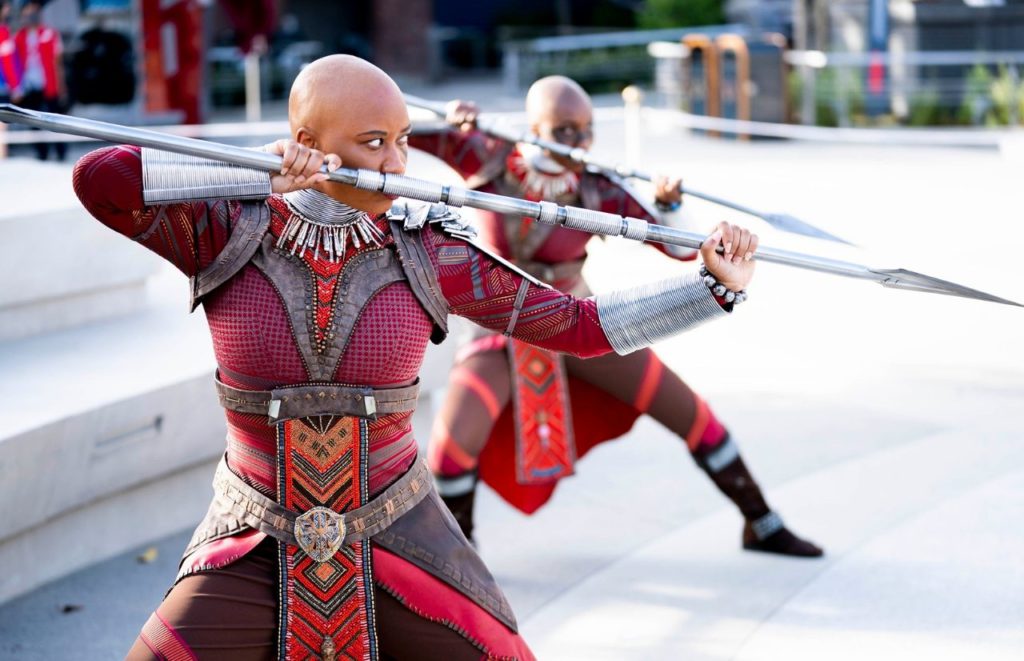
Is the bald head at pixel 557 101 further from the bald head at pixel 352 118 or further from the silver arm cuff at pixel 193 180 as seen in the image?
the silver arm cuff at pixel 193 180

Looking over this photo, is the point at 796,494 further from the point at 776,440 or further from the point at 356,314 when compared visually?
the point at 356,314

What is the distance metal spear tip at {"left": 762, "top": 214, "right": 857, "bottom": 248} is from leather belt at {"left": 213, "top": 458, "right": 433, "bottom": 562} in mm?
1276

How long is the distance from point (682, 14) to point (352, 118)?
1888cm

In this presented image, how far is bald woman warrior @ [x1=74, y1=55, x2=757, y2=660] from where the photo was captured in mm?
2486

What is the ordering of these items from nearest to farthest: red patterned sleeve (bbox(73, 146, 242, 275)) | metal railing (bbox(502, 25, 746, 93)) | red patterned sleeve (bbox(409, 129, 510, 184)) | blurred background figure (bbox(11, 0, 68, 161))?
red patterned sleeve (bbox(73, 146, 242, 275)) < red patterned sleeve (bbox(409, 129, 510, 184)) < blurred background figure (bbox(11, 0, 68, 161)) < metal railing (bbox(502, 25, 746, 93))

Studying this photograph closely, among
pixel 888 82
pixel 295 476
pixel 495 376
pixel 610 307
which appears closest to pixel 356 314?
pixel 295 476

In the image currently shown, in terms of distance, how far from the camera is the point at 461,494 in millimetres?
4254

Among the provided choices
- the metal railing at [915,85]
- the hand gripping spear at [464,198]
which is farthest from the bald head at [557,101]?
the metal railing at [915,85]

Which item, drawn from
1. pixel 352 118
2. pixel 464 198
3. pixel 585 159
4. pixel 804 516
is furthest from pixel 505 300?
pixel 804 516

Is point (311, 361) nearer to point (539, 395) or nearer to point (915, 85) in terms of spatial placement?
point (539, 395)

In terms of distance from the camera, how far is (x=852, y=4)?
1602 centimetres

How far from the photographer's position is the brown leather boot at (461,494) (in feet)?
13.9

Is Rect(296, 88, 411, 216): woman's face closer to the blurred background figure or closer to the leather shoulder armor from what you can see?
the leather shoulder armor

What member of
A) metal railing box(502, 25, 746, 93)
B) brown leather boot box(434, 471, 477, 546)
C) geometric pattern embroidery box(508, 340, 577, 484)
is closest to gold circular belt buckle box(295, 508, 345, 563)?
brown leather boot box(434, 471, 477, 546)
